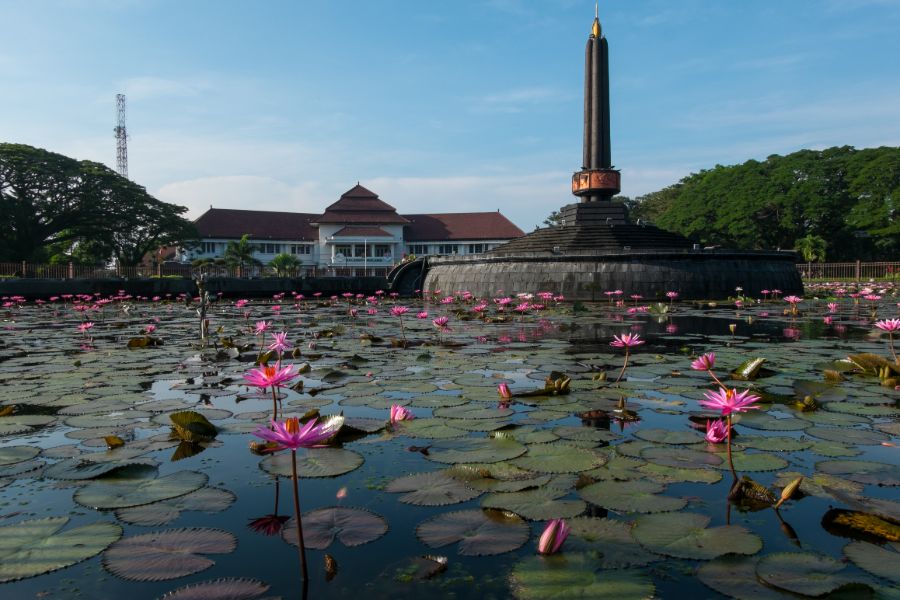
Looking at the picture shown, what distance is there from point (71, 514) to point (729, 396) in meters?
2.16

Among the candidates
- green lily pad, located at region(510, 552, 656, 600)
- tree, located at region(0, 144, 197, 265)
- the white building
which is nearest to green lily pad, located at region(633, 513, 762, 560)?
green lily pad, located at region(510, 552, 656, 600)

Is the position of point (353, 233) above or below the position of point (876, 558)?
above

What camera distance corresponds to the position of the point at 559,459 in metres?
2.28

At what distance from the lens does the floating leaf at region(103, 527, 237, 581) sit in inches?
55.7

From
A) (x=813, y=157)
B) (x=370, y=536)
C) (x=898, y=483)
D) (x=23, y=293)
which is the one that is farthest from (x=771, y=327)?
(x=813, y=157)

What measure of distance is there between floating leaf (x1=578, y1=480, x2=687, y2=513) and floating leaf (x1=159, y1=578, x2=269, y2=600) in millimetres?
1061

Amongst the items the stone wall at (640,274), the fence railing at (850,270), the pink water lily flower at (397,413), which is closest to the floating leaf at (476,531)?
the pink water lily flower at (397,413)

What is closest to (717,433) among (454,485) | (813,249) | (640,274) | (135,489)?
(454,485)

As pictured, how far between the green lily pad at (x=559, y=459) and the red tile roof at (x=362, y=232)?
46010 mm

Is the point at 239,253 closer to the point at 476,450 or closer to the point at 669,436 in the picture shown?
the point at 476,450

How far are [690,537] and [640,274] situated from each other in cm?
1305

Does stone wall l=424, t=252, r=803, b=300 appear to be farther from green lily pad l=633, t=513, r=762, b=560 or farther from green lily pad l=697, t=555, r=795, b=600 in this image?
green lily pad l=697, t=555, r=795, b=600

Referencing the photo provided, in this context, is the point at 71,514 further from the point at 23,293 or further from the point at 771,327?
the point at 23,293

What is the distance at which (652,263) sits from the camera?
14109mm
